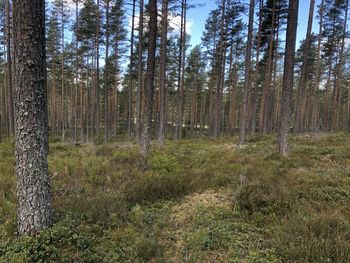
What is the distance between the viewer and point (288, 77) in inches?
370

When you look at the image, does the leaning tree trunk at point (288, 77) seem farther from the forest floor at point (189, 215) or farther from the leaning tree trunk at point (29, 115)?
the leaning tree trunk at point (29, 115)

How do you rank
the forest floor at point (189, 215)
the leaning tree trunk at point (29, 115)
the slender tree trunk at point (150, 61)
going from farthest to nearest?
the slender tree trunk at point (150, 61), the leaning tree trunk at point (29, 115), the forest floor at point (189, 215)

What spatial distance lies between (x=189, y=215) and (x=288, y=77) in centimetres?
704

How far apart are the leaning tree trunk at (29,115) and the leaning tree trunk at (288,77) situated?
8440mm

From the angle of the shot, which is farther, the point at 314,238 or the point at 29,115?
the point at 29,115

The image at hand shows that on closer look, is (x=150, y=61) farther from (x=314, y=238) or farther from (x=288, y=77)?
(x=314, y=238)

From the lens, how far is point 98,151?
428 inches

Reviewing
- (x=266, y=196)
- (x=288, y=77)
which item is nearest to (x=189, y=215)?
(x=266, y=196)

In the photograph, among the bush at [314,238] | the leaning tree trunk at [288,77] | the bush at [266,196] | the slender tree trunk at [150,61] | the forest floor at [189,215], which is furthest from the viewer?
the leaning tree trunk at [288,77]

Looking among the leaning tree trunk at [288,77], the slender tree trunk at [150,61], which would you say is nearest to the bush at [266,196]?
the leaning tree trunk at [288,77]

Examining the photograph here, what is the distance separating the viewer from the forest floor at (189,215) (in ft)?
11.5

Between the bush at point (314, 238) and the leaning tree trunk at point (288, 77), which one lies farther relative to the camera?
the leaning tree trunk at point (288, 77)

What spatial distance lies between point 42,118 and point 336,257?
466cm

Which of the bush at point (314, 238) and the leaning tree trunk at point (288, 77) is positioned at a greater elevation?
the leaning tree trunk at point (288, 77)
